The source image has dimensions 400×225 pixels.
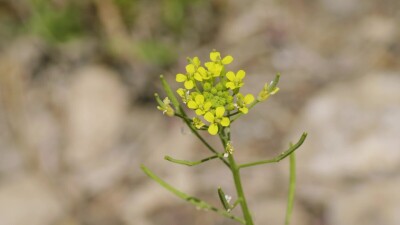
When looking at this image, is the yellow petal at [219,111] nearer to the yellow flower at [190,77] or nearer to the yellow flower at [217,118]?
the yellow flower at [217,118]

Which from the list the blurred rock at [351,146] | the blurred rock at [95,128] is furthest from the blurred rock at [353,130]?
the blurred rock at [95,128]

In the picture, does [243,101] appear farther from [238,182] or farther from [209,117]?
[238,182]

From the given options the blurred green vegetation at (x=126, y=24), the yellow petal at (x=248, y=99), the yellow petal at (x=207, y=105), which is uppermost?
the blurred green vegetation at (x=126, y=24)

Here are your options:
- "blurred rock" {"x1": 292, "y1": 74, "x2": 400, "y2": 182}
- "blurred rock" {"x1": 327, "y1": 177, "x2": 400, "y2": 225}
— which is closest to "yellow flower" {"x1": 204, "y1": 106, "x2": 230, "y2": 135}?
"blurred rock" {"x1": 327, "y1": 177, "x2": 400, "y2": 225}

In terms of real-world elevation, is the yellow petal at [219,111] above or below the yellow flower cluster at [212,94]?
below

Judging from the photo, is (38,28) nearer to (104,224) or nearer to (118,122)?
(118,122)

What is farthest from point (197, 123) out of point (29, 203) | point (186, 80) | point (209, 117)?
point (29, 203)
